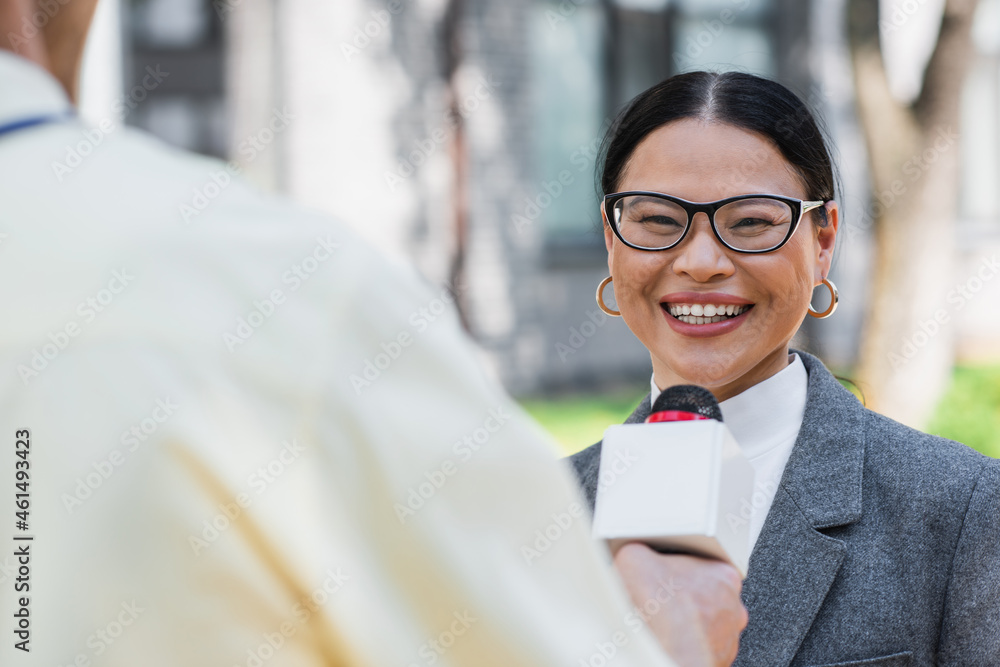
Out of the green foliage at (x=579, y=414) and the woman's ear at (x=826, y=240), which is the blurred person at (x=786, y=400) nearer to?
Result: the woman's ear at (x=826, y=240)

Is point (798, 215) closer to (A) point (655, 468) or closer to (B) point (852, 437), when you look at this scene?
(B) point (852, 437)

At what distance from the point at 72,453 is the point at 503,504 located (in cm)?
31

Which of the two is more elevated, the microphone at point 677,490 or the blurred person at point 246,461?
the blurred person at point 246,461

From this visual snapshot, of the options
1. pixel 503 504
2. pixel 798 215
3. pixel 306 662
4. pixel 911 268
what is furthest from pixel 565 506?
pixel 911 268

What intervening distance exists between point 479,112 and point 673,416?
8.44 metres

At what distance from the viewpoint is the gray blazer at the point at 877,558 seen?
175 centimetres

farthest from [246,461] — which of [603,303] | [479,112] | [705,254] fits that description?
[479,112]

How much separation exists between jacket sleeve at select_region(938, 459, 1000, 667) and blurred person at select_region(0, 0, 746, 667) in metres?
1.14

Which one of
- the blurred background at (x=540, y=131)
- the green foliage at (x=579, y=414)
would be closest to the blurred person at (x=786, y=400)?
the blurred background at (x=540, y=131)

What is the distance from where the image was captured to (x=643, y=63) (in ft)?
36.2

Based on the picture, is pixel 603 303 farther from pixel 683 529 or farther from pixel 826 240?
pixel 683 529

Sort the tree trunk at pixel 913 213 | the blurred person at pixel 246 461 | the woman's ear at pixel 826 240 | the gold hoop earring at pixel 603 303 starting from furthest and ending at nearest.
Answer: the tree trunk at pixel 913 213 → the gold hoop earring at pixel 603 303 → the woman's ear at pixel 826 240 → the blurred person at pixel 246 461

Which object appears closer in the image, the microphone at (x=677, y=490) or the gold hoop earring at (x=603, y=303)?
the microphone at (x=677, y=490)

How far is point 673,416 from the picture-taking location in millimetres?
1323
